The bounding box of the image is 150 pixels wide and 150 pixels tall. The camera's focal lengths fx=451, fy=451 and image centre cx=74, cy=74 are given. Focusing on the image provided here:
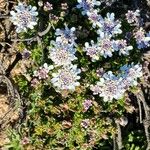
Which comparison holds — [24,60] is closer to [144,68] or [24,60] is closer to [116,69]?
[116,69]

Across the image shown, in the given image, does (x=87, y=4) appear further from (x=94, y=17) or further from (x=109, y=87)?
(x=109, y=87)

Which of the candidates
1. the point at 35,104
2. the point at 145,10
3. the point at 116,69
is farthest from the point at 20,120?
the point at 145,10

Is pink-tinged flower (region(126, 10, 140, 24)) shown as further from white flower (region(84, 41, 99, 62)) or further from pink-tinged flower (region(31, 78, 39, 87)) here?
pink-tinged flower (region(31, 78, 39, 87))

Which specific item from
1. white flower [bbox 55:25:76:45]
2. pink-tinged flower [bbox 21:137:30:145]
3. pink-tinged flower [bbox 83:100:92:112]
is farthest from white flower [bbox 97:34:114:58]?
pink-tinged flower [bbox 21:137:30:145]

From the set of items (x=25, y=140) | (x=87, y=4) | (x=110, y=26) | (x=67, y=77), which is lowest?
(x=25, y=140)

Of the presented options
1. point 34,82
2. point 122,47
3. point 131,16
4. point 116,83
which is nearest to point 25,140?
point 34,82
